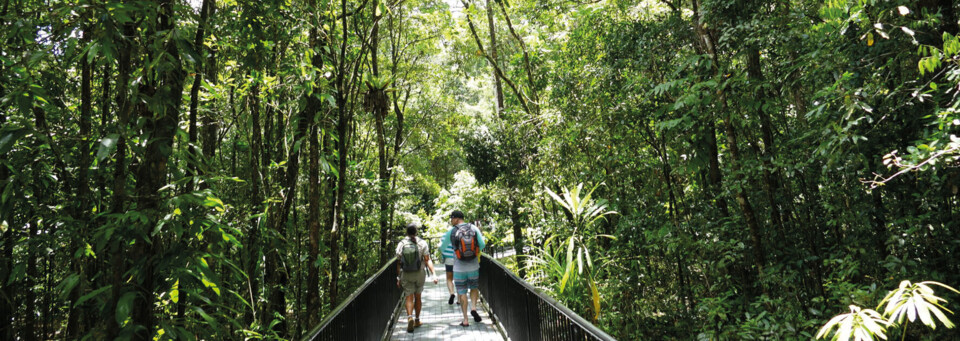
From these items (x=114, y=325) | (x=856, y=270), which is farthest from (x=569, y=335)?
(x=114, y=325)

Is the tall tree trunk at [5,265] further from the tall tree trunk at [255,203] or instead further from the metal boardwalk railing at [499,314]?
the metal boardwalk railing at [499,314]

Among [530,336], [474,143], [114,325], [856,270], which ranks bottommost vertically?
[530,336]

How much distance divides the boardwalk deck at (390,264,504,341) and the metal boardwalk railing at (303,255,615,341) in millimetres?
190

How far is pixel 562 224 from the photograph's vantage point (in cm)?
661

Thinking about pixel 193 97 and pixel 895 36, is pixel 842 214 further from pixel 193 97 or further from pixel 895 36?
pixel 193 97

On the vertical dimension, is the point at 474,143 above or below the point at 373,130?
below

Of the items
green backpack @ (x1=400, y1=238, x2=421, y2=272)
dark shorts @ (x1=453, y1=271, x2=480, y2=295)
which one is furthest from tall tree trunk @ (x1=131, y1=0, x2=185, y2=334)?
dark shorts @ (x1=453, y1=271, x2=480, y2=295)

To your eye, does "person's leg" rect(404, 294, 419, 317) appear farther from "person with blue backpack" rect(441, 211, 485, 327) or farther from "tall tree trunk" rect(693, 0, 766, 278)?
"tall tree trunk" rect(693, 0, 766, 278)

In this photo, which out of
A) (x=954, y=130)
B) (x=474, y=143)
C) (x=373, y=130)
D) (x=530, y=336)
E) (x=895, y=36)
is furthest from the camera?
(x=373, y=130)

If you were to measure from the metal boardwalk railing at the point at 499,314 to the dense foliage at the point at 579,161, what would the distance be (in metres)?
0.46

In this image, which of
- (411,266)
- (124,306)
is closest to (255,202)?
(411,266)

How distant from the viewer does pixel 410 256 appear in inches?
245

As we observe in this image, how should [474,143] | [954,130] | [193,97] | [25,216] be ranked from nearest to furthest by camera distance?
[193,97]
[954,130]
[25,216]
[474,143]

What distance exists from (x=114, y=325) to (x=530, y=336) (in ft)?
11.1
